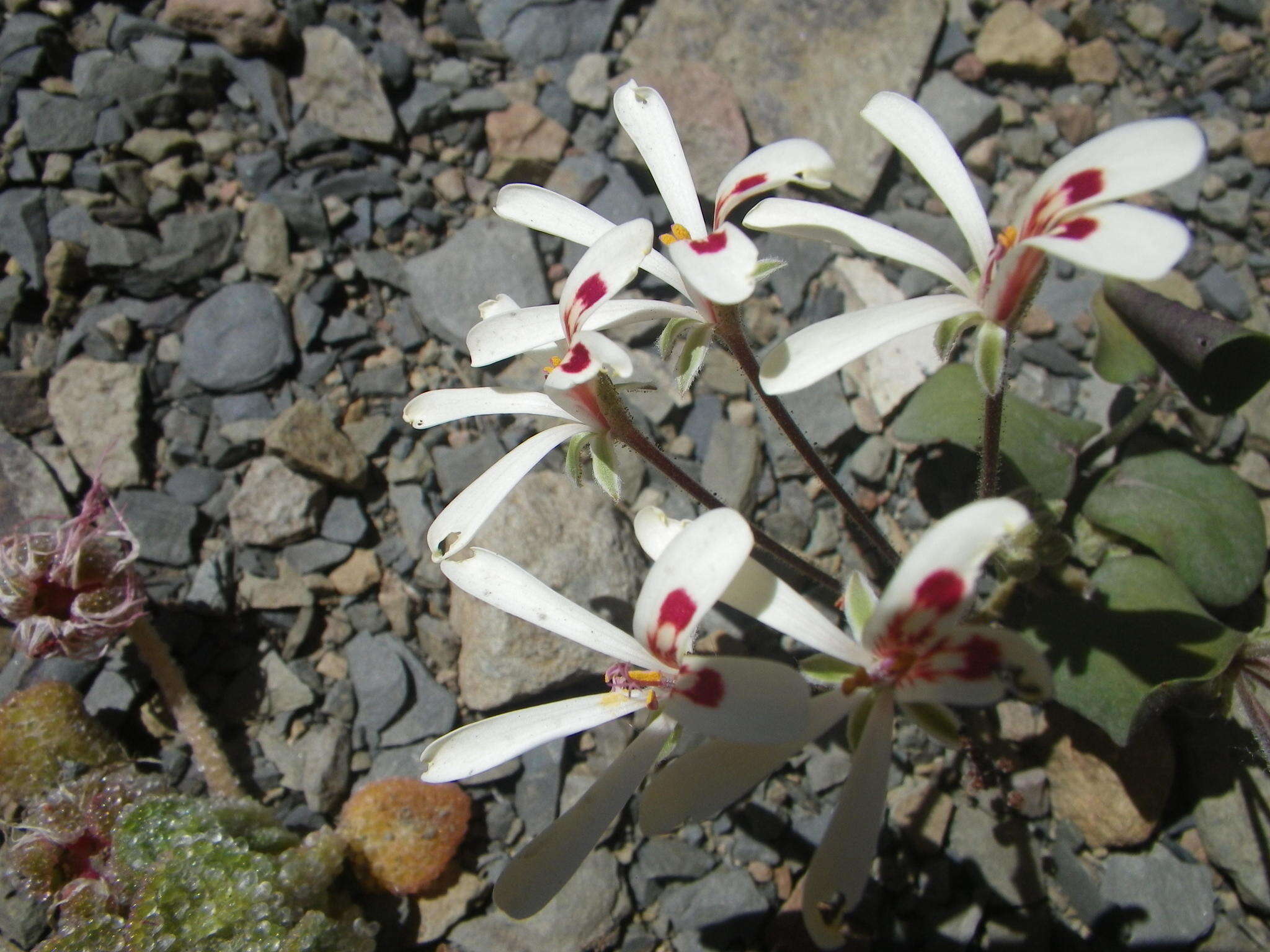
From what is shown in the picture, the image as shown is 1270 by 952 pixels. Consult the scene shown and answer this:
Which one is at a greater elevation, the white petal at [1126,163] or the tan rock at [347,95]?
the white petal at [1126,163]

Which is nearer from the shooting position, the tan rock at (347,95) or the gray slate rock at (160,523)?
the gray slate rock at (160,523)

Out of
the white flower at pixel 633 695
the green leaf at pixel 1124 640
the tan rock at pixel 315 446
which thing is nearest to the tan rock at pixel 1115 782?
the green leaf at pixel 1124 640

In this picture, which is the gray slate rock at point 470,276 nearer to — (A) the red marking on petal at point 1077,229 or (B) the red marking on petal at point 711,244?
(B) the red marking on petal at point 711,244

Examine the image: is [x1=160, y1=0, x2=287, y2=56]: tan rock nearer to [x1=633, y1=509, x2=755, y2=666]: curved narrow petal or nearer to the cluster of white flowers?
the cluster of white flowers

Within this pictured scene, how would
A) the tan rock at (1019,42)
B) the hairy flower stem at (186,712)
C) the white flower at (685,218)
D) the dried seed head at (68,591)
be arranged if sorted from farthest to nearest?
the tan rock at (1019,42) < the hairy flower stem at (186,712) < the dried seed head at (68,591) < the white flower at (685,218)

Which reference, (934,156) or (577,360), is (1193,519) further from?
(577,360)

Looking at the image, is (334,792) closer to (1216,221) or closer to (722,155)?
(722,155)

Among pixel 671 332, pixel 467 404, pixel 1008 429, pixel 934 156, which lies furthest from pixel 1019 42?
pixel 467 404
